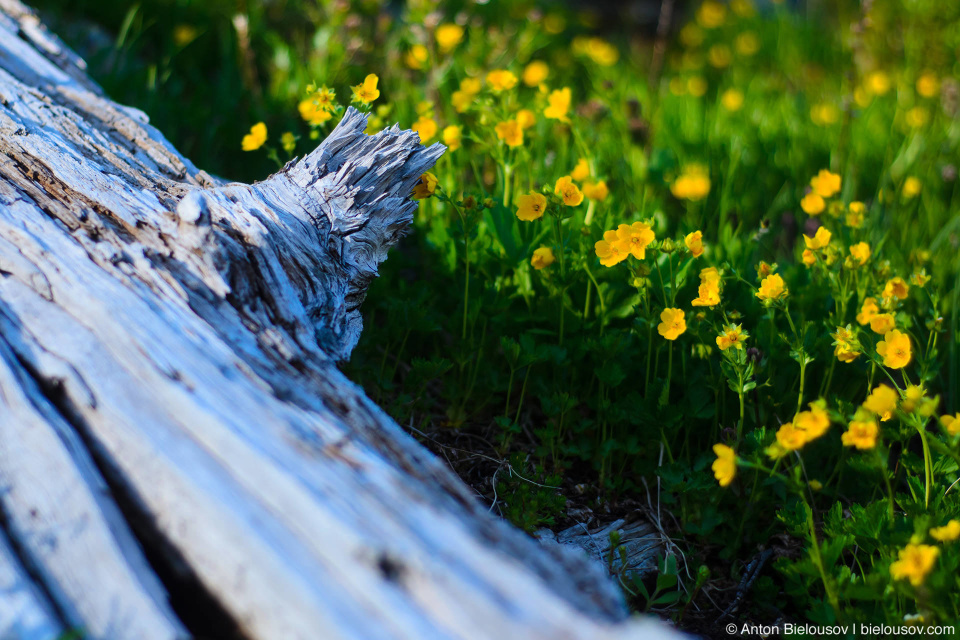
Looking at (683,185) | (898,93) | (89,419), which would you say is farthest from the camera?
(898,93)

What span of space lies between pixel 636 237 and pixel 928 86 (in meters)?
3.35

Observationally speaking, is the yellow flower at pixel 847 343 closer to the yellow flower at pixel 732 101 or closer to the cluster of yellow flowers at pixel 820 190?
the cluster of yellow flowers at pixel 820 190

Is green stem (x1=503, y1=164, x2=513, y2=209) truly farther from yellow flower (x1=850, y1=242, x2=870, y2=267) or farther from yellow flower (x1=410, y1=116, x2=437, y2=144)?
yellow flower (x1=850, y1=242, x2=870, y2=267)

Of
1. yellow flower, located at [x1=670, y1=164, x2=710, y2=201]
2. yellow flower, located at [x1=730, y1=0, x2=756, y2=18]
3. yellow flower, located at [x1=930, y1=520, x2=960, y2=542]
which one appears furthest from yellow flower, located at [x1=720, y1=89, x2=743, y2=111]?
yellow flower, located at [x1=930, y1=520, x2=960, y2=542]

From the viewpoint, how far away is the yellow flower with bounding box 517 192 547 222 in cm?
200

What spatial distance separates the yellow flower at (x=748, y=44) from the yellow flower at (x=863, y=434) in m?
4.69

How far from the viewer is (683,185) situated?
2.93 meters

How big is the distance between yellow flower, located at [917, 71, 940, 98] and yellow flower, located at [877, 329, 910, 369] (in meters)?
3.15

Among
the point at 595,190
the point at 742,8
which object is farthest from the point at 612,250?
the point at 742,8

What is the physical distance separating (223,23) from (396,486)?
12.8 ft

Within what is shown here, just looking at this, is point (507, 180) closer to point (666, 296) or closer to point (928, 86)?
point (666, 296)

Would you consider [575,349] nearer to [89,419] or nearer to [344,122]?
[344,122]

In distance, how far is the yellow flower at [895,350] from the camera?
1797mm

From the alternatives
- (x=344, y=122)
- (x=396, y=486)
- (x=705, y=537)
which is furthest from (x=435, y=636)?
(x=344, y=122)
